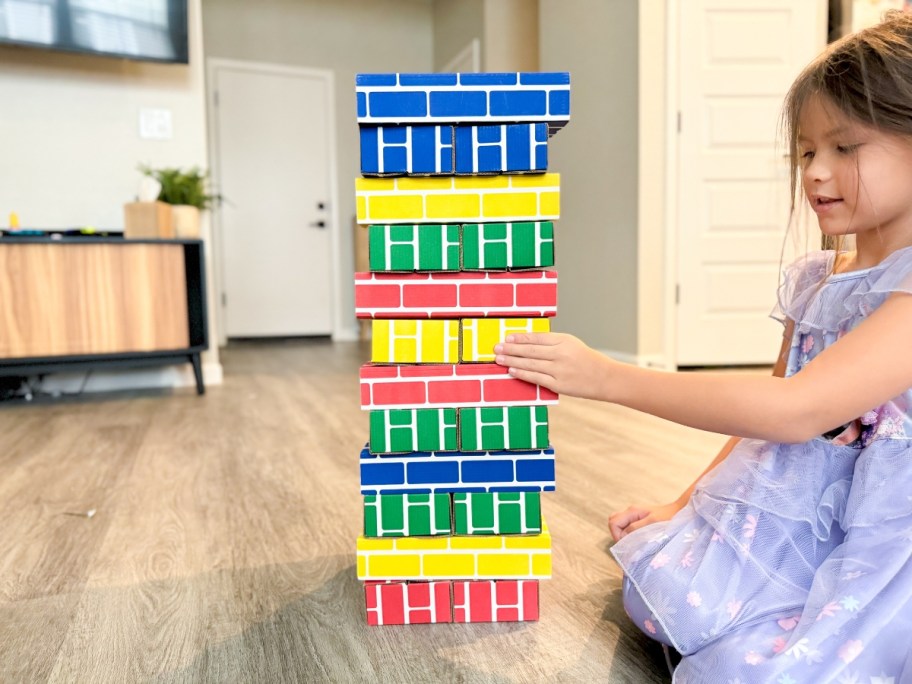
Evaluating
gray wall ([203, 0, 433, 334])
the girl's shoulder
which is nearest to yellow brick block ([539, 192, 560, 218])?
the girl's shoulder

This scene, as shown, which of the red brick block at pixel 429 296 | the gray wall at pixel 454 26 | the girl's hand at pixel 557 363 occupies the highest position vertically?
the gray wall at pixel 454 26

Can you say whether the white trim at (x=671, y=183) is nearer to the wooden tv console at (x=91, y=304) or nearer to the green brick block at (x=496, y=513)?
the wooden tv console at (x=91, y=304)

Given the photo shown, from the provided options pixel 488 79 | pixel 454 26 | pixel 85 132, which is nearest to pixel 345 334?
pixel 454 26

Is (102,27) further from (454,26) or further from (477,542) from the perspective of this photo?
(454,26)

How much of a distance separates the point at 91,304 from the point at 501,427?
7.27 feet

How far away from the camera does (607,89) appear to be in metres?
3.34

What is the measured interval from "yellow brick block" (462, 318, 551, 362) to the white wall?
2570 millimetres

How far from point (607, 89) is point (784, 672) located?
311cm

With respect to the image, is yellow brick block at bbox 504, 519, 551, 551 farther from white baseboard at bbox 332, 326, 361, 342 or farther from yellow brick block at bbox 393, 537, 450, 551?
white baseboard at bbox 332, 326, 361, 342

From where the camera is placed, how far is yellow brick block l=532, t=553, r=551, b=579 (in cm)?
89

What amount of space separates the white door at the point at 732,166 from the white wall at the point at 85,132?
2156 mm

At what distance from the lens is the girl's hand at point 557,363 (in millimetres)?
792

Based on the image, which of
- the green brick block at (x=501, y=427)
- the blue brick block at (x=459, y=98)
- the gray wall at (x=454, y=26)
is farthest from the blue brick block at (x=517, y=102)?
the gray wall at (x=454, y=26)

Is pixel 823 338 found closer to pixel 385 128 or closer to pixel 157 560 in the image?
pixel 385 128
